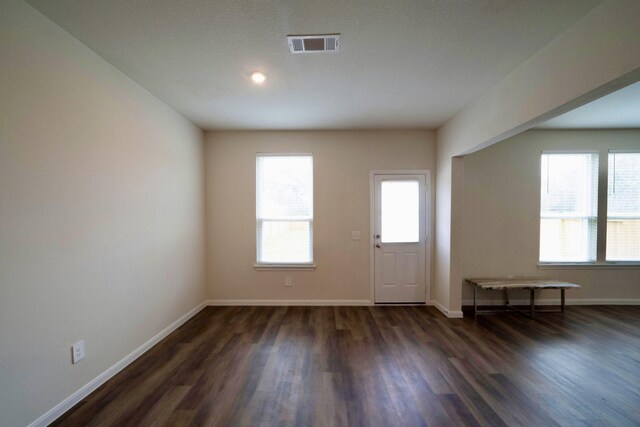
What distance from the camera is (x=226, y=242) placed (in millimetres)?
3889

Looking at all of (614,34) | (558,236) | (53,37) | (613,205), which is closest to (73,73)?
(53,37)

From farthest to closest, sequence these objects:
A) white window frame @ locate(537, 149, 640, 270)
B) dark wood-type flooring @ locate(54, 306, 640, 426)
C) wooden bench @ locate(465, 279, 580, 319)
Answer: white window frame @ locate(537, 149, 640, 270) < wooden bench @ locate(465, 279, 580, 319) < dark wood-type flooring @ locate(54, 306, 640, 426)

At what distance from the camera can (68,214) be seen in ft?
5.88

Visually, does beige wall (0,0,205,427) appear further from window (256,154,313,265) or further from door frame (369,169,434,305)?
door frame (369,169,434,305)

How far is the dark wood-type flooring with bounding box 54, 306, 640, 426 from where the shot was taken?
1.74 m

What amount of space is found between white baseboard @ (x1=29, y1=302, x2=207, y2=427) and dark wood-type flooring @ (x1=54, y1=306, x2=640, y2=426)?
2.0 inches

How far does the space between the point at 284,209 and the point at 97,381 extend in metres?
2.69

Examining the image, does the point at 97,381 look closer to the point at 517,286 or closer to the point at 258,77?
the point at 258,77

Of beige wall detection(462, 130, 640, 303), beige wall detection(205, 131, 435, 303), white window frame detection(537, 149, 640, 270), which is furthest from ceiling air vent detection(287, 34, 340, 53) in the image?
white window frame detection(537, 149, 640, 270)

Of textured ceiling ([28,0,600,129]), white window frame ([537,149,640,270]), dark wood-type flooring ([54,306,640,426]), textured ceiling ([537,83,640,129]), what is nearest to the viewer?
textured ceiling ([28,0,600,129])

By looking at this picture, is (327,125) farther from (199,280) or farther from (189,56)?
(199,280)

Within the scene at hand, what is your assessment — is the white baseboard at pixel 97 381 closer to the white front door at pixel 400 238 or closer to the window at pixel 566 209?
the white front door at pixel 400 238

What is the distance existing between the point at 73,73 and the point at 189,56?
82cm

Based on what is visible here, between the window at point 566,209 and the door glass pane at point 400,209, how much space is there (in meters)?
1.93
